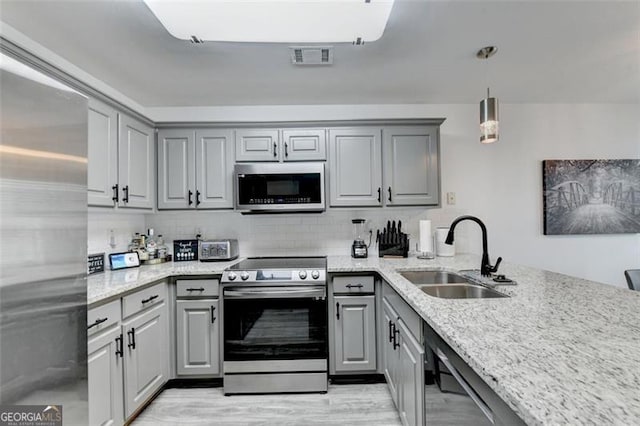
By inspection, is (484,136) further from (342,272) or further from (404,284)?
(342,272)

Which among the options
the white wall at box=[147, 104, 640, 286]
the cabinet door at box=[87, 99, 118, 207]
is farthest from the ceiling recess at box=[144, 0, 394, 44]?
the white wall at box=[147, 104, 640, 286]

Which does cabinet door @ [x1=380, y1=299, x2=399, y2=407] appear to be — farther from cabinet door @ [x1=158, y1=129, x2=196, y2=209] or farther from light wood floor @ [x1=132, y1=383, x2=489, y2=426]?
cabinet door @ [x1=158, y1=129, x2=196, y2=209]

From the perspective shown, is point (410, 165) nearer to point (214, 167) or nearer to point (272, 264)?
point (272, 264)

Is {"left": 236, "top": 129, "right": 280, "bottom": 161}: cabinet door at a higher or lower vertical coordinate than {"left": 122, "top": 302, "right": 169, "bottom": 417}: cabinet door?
higher

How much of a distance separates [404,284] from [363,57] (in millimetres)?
1545

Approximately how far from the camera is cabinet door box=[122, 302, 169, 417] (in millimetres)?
1803

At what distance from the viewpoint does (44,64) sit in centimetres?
148

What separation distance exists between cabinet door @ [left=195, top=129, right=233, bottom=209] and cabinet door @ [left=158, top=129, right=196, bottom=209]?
5cm

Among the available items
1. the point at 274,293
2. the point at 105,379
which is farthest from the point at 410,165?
the point at 105,379

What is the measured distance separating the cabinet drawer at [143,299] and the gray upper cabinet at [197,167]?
0.80 metres

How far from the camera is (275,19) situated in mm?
1438

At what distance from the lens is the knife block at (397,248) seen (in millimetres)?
2721

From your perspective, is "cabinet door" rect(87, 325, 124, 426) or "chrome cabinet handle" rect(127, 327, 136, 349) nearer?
"cabinet door" rect(87, 325, 124, 426)

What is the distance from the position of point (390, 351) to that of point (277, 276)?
94 cm
